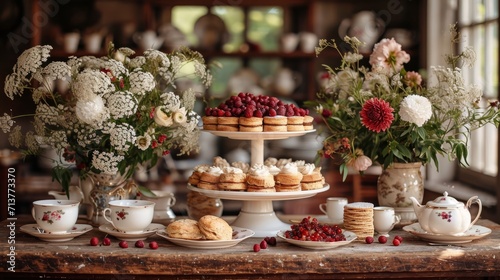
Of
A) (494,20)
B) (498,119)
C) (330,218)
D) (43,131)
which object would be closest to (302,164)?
(330,218)

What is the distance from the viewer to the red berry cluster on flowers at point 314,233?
2.04m

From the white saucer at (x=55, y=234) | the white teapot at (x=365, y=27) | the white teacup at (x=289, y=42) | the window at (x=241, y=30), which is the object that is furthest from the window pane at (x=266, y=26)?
the white saucer at (x=55, y=234)

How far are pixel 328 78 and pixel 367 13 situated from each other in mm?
2506

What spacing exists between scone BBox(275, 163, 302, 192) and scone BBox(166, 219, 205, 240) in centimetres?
29

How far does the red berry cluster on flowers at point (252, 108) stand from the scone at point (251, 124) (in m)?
0.01

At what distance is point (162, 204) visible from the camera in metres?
2.63

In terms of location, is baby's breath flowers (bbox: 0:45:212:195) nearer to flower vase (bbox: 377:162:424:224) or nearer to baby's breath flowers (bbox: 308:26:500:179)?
baby's breath flowers (bbox: 308:26:500:179)

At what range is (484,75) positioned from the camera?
156 inches

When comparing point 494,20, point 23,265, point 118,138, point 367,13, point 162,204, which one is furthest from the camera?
point 367,13

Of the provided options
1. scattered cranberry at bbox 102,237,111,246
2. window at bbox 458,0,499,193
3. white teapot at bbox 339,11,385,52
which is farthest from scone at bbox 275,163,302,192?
white teapot at bbox 339,11,385,52

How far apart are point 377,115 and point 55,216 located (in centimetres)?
100

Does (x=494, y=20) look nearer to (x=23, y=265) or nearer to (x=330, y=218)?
(x=330, y=218)

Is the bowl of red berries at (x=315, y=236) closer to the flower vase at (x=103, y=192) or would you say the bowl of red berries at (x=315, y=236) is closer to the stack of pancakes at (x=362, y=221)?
the stack of pancakes at (x=362, y=221)

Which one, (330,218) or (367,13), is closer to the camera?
(330,218)
